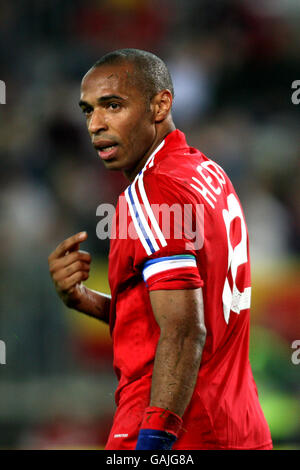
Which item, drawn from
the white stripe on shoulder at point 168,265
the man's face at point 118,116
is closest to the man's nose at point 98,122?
the man's face at point 118,116

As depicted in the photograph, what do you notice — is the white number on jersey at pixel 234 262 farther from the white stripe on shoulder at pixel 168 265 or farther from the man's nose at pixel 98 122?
the man's nose at pixel 98 122

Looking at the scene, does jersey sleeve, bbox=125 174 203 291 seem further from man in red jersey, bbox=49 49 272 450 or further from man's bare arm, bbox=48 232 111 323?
man's bare arm, bbox=48 232 111 323

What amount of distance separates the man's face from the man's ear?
0.03m

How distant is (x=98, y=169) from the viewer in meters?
6.14

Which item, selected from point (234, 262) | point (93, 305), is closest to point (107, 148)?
point (234, 262)

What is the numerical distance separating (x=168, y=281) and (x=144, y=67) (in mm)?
905

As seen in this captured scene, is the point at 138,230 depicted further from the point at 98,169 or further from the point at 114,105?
the point at 98,169

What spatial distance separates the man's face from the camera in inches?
92.9

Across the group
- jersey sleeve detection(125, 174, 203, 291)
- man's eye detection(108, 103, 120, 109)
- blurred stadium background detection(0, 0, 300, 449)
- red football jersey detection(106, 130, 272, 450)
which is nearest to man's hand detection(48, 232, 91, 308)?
red football jersey detection(106, 130, 272, 450)

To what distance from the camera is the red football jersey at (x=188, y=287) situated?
6.41 feet

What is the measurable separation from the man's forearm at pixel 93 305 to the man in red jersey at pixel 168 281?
20.0 inches

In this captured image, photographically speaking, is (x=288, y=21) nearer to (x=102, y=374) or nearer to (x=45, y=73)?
(x=45, y=73)
